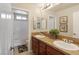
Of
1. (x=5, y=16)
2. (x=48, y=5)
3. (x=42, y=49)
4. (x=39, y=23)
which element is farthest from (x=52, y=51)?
(x=5, y=16)

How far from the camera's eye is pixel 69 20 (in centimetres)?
161

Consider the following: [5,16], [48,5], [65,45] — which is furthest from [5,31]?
[65,45]

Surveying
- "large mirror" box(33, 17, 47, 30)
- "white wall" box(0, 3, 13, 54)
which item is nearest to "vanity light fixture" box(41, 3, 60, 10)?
"large mirror" box(33, 17, 47, 30)

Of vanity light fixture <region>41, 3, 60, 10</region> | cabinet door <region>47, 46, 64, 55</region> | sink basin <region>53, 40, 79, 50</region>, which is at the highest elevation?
vanity light fixture <region>41, 3, 60, 10</region>

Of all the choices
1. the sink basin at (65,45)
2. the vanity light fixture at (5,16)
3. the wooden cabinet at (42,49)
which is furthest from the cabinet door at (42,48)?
the vanity light fixture at (5,16)

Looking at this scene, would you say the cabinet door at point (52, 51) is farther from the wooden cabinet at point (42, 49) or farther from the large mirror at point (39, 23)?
the large mirror at point (39, 23)

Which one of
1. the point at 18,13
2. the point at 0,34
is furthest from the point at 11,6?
the point at 0,34

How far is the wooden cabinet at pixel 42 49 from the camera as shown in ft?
5.26

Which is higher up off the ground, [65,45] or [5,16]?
[5,16]

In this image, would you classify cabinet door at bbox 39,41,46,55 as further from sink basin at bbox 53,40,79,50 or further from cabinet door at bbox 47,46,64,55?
sink basin at bbox 53,40,79,50

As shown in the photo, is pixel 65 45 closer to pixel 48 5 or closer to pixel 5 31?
pixel 48 5

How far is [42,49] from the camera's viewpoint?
168 centimetres

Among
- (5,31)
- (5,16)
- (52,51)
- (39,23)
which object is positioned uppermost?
(5,16)

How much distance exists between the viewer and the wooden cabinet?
160 cm
